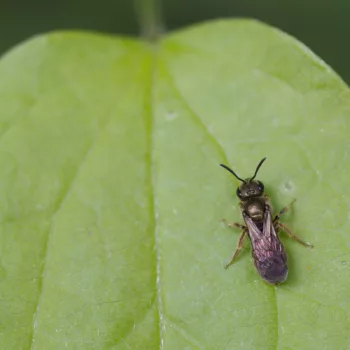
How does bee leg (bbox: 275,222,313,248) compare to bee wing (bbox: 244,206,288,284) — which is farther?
bee leg (bbox: 275,222,313,248)

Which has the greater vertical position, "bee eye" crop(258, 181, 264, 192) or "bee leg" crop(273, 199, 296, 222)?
"bee eye" crop(258, 181, 264, 192)

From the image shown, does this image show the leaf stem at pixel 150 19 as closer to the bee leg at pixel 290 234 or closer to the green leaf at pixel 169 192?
the green leaf at pixel 169 192

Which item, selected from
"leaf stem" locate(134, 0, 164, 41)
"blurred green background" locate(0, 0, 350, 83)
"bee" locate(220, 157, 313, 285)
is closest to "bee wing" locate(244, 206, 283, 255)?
"bee" locate(220, 157, 313, 285)

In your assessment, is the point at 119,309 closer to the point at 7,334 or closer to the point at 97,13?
the point at 7,334

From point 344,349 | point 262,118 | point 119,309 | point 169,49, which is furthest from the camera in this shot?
point 169,49

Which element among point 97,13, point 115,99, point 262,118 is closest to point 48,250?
point 115,99

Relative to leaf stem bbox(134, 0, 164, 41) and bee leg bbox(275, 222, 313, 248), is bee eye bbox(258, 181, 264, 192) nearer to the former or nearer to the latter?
bee leg bbox(275, 222, 313, 248)
